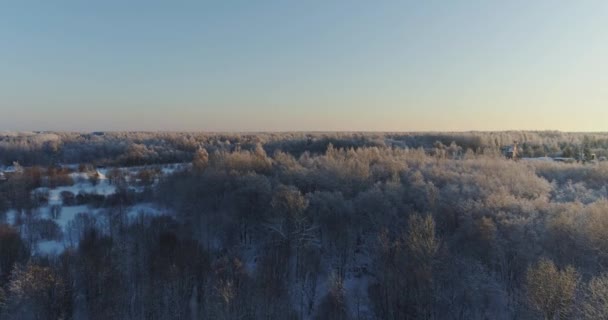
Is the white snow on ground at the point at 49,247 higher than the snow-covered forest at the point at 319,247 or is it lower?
lower

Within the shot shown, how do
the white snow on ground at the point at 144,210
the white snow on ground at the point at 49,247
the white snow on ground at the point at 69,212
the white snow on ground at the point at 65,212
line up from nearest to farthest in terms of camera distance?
the white snow on ground at the point at 49,247 → the white snow on ground at the point at 69,212 → the white snow on ground at the point at 65,212 → the white snow on ground at the point at 144,210

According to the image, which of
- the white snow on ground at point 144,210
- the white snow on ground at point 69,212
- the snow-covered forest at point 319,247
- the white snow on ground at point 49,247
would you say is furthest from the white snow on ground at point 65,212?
the white snow on ground at point 49,247

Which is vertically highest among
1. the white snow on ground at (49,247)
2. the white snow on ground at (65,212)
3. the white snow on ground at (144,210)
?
the white snow on ground at (144,210)

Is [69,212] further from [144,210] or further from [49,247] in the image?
[49,247]

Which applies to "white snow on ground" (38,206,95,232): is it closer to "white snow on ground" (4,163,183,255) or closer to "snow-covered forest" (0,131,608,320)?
"white snow on ground" (4,163,183,255)

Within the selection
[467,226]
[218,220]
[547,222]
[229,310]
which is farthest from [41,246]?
[547,222]

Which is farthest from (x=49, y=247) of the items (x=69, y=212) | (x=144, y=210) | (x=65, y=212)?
(x=65, y=212)

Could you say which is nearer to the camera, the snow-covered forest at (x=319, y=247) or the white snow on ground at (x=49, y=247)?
the snow-covered forest at (x=319, y=247)

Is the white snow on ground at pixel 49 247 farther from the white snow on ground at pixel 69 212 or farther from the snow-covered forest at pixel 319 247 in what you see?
the snow-covered forest at pixel 319 247
